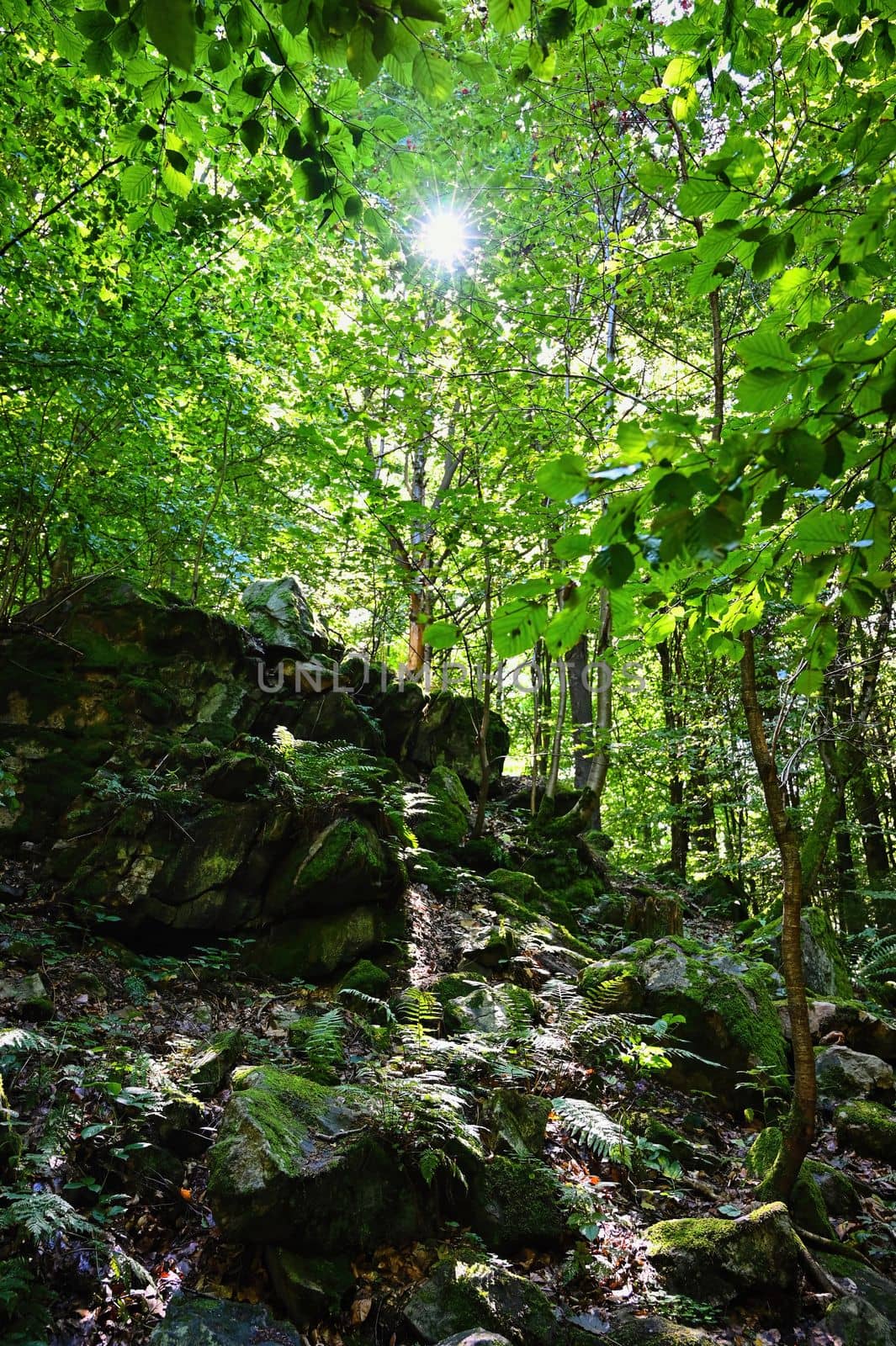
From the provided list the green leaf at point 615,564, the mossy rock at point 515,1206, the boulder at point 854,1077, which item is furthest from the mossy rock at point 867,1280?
the green leaf at point 615,564

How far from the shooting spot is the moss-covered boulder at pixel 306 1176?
10.1ft

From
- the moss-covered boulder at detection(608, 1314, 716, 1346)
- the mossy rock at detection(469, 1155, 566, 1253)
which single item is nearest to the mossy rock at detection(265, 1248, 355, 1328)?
the mossy rock at detection(469, 1155, 566, 1253)

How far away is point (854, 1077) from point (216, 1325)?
529cm

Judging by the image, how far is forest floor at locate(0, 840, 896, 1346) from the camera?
9.43 ft

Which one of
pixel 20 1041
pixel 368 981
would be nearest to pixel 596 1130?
pixel 368 981

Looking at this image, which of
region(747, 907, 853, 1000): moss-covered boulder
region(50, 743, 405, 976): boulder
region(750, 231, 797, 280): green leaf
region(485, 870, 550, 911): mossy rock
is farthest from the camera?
region(485, 870, 550, 911): mossy rock

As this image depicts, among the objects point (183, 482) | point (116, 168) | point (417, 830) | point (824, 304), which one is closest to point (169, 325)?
point (116, 168)

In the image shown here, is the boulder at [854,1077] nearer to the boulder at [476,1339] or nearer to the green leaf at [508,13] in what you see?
the boulder at [476,1339]

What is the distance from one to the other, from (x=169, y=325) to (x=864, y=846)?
15.9 metres

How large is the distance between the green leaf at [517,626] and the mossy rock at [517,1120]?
3.65 metres

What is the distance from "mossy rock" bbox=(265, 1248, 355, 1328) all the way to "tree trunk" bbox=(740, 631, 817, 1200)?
253 cm

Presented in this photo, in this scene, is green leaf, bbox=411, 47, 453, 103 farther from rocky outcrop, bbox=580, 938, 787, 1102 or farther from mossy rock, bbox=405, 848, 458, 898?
mossy rock, bbox=405, 848, 458, 898

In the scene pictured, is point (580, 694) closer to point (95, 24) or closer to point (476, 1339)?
point (476, 1339)

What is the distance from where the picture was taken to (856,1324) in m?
3.20
